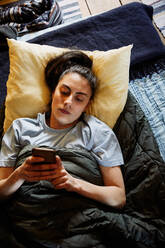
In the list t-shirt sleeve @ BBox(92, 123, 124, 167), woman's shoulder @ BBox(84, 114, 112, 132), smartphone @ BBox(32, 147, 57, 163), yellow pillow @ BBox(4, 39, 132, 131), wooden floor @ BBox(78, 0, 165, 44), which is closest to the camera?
smartphone @ BBox(32, 147, 57, 163)

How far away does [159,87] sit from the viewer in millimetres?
1428

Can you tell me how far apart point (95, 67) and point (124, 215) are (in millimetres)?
842

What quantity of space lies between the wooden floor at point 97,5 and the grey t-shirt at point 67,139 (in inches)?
61.1

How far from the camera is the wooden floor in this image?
7.22 ft

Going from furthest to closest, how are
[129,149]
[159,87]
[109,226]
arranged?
1. [159,87]
2. [129,149]
3. [109,226]

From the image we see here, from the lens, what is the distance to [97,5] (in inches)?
88.0

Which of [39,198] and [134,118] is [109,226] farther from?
[134,118]

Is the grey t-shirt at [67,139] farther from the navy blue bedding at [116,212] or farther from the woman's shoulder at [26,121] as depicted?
the navy blue bedding at [116,212]

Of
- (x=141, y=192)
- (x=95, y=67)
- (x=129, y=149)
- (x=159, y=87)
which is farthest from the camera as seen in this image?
(x=159, y=87)

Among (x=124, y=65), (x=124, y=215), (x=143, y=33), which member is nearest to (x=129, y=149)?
(x=124, y=215)

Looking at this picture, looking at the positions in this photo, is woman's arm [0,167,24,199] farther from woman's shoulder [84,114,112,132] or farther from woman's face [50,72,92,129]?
woman's shoulder [84,114,112,132]

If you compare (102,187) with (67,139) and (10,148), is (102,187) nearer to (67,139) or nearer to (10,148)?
(67,139)

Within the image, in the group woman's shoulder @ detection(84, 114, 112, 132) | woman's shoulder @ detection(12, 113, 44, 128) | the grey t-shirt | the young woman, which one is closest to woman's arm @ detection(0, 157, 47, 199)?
the young woman

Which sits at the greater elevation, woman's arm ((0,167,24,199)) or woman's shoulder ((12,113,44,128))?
woman's shoulder ((12,113,44,128))
